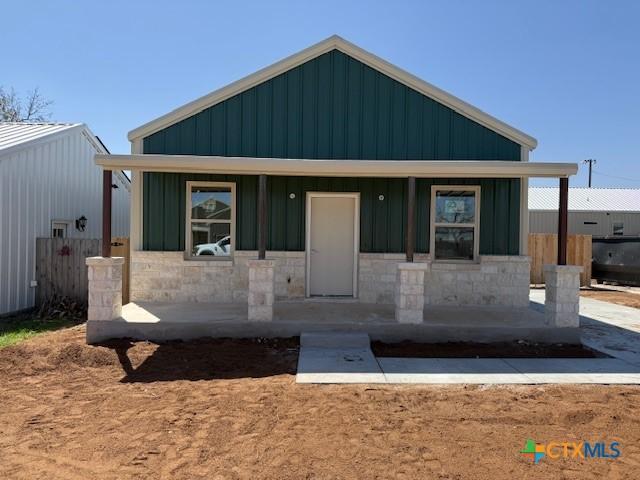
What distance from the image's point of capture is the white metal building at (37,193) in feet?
27.8

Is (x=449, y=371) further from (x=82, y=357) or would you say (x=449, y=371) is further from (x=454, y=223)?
(x=82, y=357)

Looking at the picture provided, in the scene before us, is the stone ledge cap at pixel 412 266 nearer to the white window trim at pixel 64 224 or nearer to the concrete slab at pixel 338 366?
the concrete slab at pixel 338 366

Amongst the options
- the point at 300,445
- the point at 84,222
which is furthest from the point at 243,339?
the point at 84,222

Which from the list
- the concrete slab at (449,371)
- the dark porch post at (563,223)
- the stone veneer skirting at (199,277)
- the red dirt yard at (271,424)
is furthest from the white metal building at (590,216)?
the red dirt yard at (271,424)

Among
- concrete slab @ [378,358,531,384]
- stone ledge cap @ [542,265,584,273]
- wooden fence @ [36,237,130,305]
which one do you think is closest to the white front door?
concrete slab @ [378,358,531,384]

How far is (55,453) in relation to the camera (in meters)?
3.23

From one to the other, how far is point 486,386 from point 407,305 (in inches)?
76.3

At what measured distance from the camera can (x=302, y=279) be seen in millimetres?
8320

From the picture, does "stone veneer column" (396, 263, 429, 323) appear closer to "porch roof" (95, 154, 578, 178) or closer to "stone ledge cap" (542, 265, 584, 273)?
"porch roof" (95, 154, 578, 178)

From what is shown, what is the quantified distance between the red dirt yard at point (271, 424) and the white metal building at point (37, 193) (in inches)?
162

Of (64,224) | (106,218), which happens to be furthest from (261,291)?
(64,224)

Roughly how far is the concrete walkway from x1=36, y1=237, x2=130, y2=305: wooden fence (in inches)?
229

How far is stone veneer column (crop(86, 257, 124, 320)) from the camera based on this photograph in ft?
20.7

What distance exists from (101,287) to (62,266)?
3.73 m
